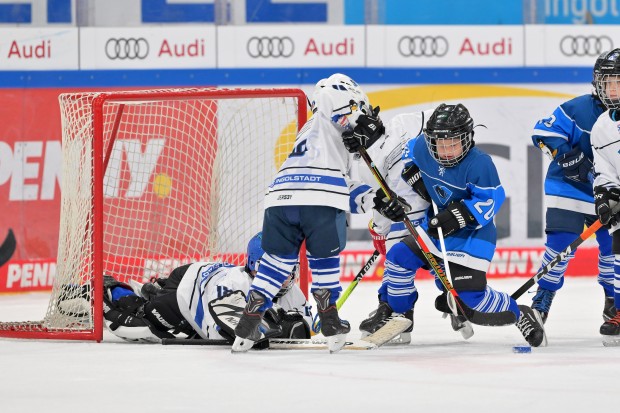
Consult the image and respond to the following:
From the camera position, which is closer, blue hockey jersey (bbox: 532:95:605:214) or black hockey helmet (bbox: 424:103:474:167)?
black hockey helmet (bbox: 424:103:474:167)

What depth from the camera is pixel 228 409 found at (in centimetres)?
333

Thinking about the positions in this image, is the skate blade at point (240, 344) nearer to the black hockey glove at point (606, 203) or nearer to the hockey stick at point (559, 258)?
the hockey stick at point (559, 258)

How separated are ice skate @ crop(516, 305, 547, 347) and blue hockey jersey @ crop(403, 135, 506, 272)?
9.1 inches

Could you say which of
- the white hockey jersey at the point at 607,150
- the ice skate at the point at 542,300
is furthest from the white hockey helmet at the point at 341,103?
the ice skate at the point at 542,300

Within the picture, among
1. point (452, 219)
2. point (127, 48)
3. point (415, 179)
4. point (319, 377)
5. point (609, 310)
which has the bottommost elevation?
point (319, 377)

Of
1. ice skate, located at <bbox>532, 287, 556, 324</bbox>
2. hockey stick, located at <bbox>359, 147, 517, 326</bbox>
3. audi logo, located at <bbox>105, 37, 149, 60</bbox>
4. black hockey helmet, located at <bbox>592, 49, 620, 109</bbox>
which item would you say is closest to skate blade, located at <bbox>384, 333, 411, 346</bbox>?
hockey stick, located at <bbox>359, 147, 517, 326</bbox>

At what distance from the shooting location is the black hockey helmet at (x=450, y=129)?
15.1 ft

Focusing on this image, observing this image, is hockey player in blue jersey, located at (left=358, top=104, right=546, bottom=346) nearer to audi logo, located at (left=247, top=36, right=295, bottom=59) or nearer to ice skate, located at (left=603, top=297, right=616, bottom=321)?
ice skate, located at (left=603, top=297, right=616, bottom=321)

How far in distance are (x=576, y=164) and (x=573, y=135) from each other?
0.39ft

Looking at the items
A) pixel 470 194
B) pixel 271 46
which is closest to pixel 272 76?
pixel 271 46

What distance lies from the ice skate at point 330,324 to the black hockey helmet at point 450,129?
2.19ft

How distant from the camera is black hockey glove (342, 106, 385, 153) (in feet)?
14.8

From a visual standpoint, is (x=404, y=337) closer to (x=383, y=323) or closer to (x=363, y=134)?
(x=383, y=323)

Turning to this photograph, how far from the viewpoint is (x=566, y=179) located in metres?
5.24
